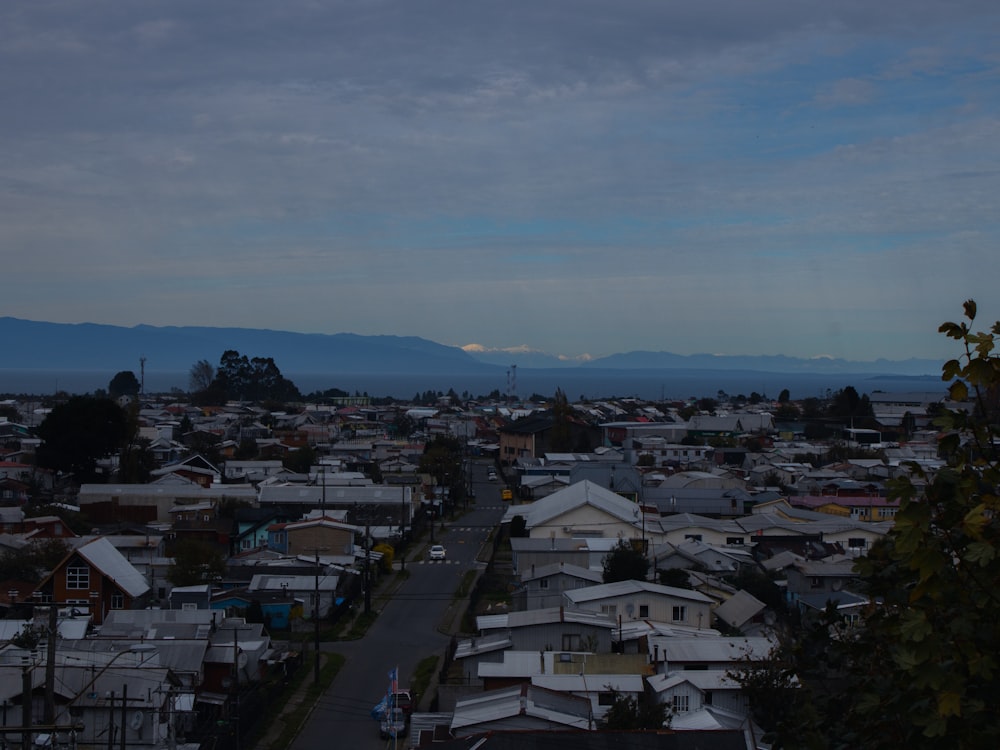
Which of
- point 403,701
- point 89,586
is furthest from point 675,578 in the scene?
point 89,586

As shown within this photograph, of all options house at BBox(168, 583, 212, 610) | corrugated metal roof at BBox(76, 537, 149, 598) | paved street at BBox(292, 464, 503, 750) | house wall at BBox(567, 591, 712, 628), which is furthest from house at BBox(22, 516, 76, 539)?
house wall at BBox(567, 591, 712, 628)

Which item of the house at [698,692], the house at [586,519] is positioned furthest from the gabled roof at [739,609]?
the house at [586,519]

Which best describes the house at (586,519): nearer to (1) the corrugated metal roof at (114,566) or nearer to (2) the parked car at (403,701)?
(1) the corrugated metal roof at (114,566)

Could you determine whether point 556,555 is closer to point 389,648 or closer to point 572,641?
point 389,648

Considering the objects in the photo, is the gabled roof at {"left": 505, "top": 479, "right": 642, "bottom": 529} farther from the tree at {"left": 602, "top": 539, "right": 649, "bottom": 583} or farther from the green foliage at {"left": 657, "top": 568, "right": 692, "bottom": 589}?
the green foliage at {"left": 657, "top": 568, "right": 692, "bottom": 589}

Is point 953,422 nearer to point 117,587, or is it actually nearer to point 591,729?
point 591,729

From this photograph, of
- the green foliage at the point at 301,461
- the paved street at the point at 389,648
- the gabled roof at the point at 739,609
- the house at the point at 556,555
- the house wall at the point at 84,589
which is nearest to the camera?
the paved street at the point at 389,648

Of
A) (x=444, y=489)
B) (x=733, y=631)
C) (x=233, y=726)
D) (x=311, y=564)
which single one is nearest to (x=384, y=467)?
(x=444, y=489)
